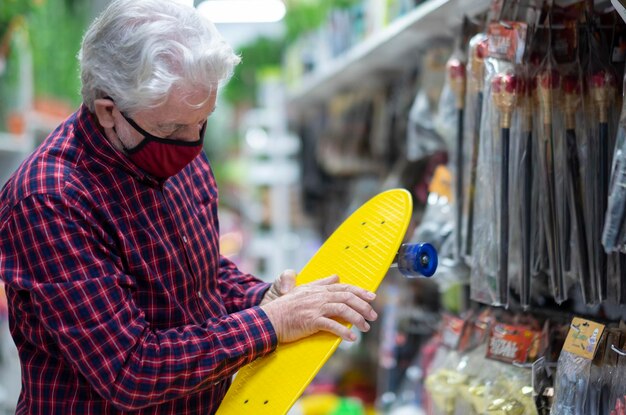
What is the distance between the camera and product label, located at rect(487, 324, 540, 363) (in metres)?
1.61

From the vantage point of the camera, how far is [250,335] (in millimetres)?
1450

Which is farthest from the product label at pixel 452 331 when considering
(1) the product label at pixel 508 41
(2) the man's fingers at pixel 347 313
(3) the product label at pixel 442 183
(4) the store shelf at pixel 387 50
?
(4) the store shelf at pixel 387 50

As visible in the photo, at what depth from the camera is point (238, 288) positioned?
71.8 inches

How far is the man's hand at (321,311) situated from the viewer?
1454 mm

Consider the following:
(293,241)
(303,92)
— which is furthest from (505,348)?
(293,241)

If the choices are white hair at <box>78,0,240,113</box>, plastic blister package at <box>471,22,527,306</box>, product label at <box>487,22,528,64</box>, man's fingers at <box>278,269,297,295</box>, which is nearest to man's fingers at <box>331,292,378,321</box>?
man's fingers at <box>278,269,297,295</box>

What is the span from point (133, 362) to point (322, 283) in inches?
15.3

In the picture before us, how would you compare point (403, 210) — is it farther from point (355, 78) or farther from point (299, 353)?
point (355, 78)

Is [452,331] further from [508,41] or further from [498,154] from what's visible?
[508,41]

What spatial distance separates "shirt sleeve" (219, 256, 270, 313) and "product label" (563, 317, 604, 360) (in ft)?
2.21

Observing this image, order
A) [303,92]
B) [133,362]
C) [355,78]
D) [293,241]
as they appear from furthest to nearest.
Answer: [293,241]
[303,92]
[355,78]
[133,362]

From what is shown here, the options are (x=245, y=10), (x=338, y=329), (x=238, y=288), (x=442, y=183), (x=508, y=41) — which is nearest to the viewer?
(x=338, y=329)

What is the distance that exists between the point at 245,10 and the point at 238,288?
478cm

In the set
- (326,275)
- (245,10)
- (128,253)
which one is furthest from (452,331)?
(245,10)
